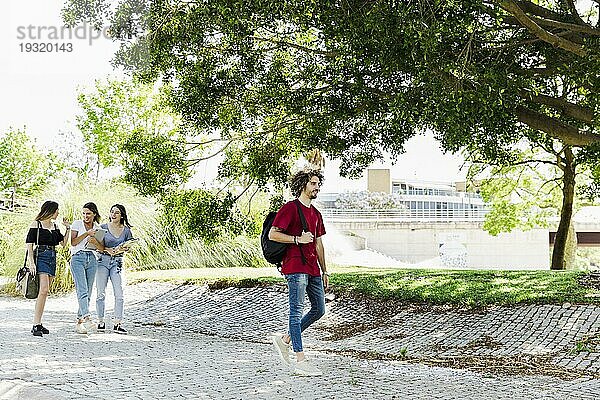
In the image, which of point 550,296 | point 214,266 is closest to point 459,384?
point 550,296

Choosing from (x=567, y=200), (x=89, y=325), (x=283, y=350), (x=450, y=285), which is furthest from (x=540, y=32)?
(x=567, y=200)

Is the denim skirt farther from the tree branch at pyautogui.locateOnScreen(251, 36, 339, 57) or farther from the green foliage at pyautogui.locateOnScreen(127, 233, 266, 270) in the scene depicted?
the green foliage at pyautogui.locateOnScreen(127, 233, 266, 270)

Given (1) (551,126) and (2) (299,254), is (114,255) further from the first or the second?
(1) (551,126)

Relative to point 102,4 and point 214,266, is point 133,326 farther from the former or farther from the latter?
point 214,266

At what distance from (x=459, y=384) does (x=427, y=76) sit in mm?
3866

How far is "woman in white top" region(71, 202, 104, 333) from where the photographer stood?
35.2 ft

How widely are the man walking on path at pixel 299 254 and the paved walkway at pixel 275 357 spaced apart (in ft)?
1.13

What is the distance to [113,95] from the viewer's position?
32906 mm

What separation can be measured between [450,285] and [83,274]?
693 cm

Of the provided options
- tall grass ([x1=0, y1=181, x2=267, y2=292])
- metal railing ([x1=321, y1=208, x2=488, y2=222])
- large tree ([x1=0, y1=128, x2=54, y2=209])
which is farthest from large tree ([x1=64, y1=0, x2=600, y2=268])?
large tree ([x1=0, y1=128, x2=54, y2=209])

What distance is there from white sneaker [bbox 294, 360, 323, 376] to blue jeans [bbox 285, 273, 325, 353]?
15cm

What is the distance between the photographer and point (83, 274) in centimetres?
1090

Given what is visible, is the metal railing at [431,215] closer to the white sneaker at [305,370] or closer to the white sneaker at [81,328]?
the white sneaker at [81,328]

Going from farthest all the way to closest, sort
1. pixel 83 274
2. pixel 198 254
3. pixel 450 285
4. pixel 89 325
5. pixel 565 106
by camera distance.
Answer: pixel 198 254, pixel 450 285, pixel 89 325, pixel 565 106, pixel 83 274
